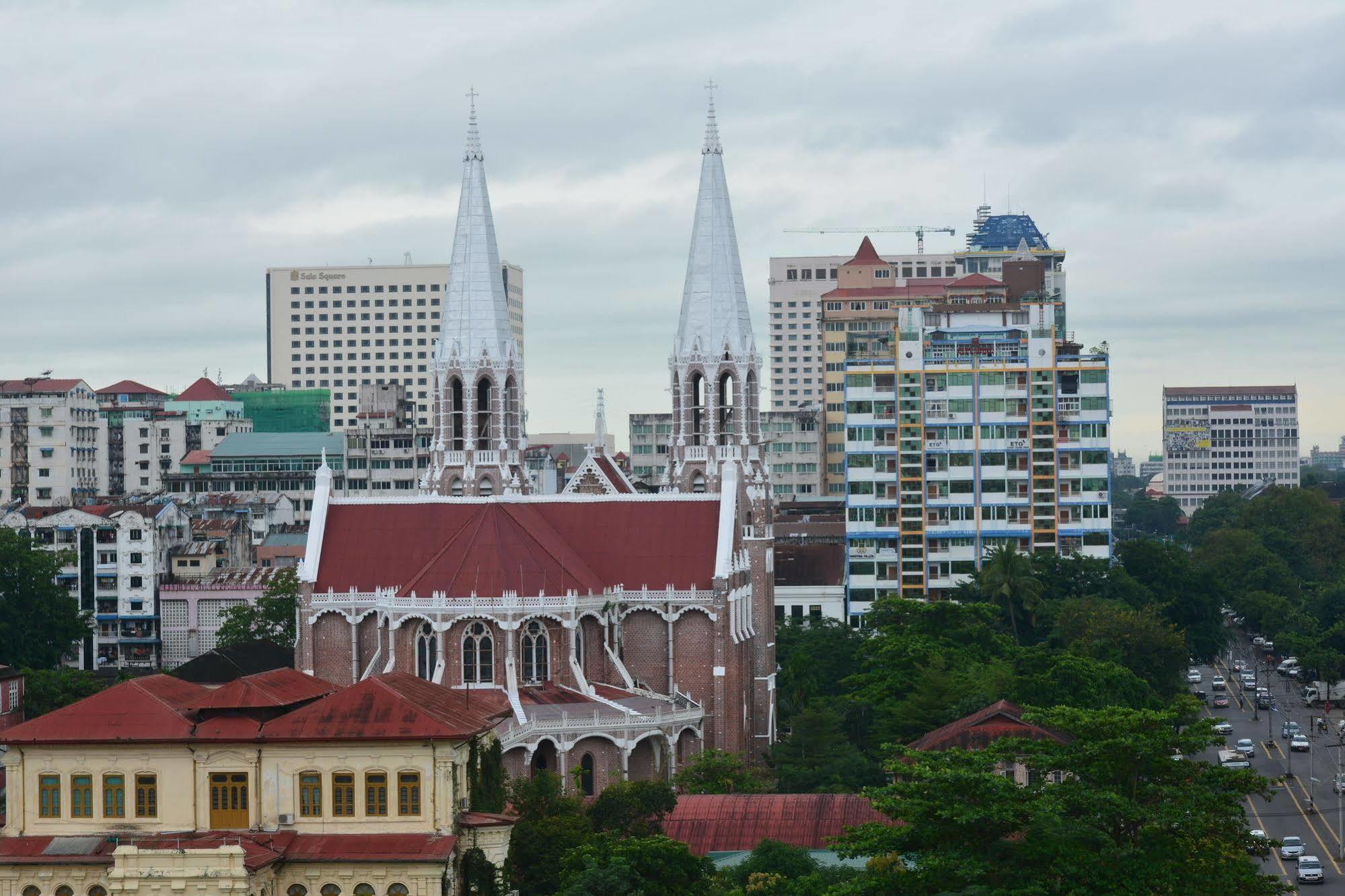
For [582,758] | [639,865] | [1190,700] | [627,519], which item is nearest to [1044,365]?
[627,519]

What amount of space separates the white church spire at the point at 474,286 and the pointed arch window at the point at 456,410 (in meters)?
1.55

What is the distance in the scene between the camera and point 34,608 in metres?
136

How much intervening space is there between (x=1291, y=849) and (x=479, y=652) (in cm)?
3442

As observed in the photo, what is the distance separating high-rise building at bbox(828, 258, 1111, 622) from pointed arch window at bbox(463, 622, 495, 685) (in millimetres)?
59363

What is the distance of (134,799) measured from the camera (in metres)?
67.5

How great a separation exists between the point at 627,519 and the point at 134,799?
140 feet

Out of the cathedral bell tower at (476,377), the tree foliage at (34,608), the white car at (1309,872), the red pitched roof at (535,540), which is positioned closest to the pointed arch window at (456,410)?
the cathedral bell tower at (476,377)

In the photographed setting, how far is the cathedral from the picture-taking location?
328ft

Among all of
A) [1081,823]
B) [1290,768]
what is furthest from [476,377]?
[1081,823]

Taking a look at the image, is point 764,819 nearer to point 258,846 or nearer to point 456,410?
point 258,846

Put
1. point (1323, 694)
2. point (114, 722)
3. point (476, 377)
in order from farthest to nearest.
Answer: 1. point (1323, 694)
2. point (476, 377)
3. point (114, 722)

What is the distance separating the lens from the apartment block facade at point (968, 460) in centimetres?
15538

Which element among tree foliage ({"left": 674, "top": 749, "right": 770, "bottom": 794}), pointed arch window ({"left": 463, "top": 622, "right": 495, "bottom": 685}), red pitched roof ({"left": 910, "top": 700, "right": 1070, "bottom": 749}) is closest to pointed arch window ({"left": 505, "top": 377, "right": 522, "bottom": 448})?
pointed arch window ({"left": 463, "top": 622, "right": 495, "bottom": 685})

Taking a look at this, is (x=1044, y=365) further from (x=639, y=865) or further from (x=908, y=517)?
(x=639, y=865)
